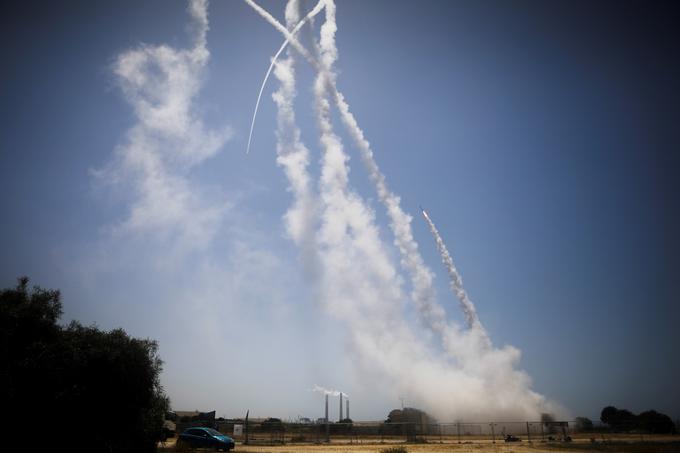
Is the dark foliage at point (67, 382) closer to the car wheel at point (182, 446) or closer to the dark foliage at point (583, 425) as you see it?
the car wheel at point (182, 446)

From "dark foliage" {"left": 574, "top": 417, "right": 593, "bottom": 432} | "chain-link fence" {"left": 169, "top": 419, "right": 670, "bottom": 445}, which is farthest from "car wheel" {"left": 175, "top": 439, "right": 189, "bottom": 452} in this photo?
"dark foliage" {"left": 574, "top": 417, "right": 593, "bottom": 432}

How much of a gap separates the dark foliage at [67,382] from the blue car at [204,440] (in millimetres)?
7256

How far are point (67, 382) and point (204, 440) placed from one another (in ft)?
48.4

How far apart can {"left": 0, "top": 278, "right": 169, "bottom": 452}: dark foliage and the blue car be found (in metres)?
7.26

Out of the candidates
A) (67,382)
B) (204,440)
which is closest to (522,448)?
(204,440)

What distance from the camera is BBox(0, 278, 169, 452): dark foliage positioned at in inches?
672

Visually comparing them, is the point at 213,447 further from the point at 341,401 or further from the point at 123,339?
the point at 341,401

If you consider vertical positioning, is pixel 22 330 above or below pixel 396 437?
above

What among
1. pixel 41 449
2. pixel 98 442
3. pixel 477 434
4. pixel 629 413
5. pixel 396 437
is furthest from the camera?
pixel 629 413

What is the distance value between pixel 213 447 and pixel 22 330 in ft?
55.2

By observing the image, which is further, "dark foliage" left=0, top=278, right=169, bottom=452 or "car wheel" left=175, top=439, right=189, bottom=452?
"car wheel" left=175, top=439, right=189, bottom=452

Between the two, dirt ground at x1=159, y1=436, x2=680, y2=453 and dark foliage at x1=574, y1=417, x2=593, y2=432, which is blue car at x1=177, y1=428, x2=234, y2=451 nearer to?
dirt ground at x1=159, y1=436, x2=680, y2=453

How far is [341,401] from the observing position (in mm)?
103312

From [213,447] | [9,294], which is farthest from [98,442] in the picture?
[213,447]
